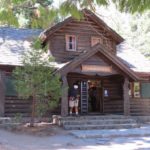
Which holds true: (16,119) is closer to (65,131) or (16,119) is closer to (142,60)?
(65,131)

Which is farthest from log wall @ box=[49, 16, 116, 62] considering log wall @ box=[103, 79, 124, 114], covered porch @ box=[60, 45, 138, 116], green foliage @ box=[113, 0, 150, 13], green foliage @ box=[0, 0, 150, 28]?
green foliage @ box=[113, 0, 150, 13]

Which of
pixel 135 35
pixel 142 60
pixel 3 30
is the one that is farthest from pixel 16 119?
pixel 135 35

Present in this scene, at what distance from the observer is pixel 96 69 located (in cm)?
2236

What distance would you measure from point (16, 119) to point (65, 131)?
2730 mm

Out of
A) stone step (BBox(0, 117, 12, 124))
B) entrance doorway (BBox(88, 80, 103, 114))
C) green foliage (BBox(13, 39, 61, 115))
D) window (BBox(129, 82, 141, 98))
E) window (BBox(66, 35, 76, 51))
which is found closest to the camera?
green foliage (BBox(13, 39, 61, 115))

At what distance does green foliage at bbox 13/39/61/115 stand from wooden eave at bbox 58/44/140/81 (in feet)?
5.69

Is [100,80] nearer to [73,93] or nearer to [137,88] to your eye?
[137,88]

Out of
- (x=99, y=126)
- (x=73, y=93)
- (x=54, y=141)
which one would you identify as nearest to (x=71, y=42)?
(x=73, y=93)

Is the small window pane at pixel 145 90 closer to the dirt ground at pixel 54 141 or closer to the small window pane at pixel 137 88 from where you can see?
the small window pane at pixel 137 88

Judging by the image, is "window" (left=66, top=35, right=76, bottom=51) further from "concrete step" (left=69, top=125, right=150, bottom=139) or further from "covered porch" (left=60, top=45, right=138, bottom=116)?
"concrete step" (left=69, top=125, right=150, bottom=139)

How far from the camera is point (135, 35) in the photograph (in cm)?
5453

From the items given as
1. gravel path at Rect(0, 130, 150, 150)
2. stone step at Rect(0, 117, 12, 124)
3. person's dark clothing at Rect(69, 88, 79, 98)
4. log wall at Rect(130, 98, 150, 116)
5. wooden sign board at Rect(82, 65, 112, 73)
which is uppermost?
wooden sign board at Rect(82, 65, 112, 73)

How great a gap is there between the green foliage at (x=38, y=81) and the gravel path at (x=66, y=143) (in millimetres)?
2249

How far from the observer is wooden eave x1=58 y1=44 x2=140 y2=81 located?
832 inches
